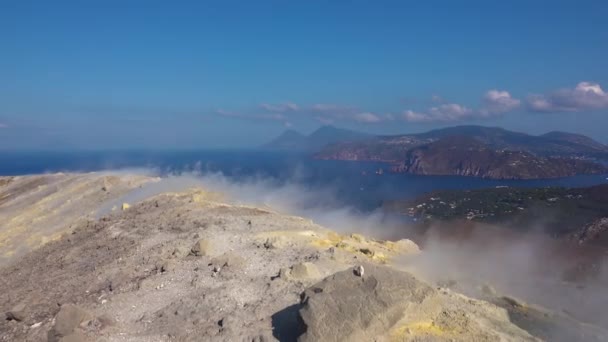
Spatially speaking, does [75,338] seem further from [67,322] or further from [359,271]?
[359,271]

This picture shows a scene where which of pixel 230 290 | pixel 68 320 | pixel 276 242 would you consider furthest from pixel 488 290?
pixel 68 320

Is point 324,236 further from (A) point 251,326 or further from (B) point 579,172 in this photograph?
(B) point 579,172

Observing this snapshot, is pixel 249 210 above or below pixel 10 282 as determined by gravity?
above

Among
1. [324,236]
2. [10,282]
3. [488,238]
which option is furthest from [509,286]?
[10,282]

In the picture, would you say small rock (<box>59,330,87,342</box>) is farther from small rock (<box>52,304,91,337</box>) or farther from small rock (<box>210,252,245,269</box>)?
small rock (<box>210,252,245,269</box>)

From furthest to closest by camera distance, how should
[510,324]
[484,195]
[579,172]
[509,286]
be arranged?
1. [579,172]
2. [484,195]
3. [509,286]
4. [510,324]

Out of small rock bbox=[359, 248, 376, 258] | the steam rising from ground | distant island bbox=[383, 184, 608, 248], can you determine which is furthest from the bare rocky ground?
distant island bbox=[383, 184, 608, 248]
